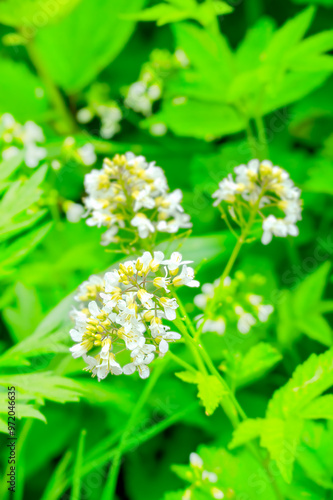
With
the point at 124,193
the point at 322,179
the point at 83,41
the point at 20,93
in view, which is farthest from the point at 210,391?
the point at 83,41

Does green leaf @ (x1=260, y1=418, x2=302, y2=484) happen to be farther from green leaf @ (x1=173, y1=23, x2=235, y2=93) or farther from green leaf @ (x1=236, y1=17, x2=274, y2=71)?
green leaf @ (x1=236, y1=17, x2=274, y2=71)

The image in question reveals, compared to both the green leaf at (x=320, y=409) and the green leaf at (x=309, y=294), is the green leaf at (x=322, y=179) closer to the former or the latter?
the green leaf at (x=309, y=294)

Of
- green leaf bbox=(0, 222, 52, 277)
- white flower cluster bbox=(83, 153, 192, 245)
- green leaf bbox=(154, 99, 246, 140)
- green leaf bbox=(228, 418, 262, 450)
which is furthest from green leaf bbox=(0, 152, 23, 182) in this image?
green leaf bbox=(228, 418, 262, 450)

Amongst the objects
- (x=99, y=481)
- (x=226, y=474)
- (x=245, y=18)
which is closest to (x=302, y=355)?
(x=226, y=474)

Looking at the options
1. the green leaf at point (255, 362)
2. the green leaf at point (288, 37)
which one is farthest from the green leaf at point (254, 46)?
the green leaf at point (255, 362)

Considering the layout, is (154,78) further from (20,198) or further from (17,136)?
(20,198)
